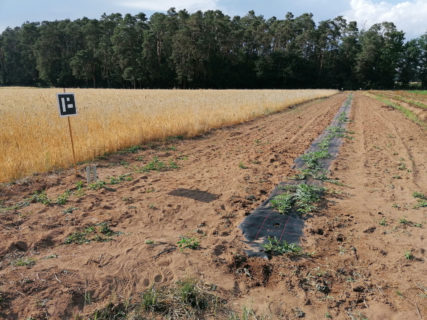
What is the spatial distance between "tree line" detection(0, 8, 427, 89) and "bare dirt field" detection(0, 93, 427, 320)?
53.6m

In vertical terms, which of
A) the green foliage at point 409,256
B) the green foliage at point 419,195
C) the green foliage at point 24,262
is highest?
the green foliage at point 419,195

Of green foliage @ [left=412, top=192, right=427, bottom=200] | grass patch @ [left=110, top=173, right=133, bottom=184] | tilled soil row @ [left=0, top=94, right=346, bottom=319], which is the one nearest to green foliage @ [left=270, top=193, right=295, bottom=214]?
tilled soil row @ [left=0, top=94, right=346, bottom=319]

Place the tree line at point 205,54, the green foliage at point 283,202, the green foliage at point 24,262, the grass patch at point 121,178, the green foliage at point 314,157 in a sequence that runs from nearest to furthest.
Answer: the green foliage at point 24,262 → the green foliage at point 283,202 → the grass patch at point 121,178 → the green foliage at point 314,157 → the tree line at point 205,54

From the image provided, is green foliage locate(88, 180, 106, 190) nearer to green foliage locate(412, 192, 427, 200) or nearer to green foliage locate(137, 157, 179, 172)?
green foliage locate(137, 157, 179, 172)

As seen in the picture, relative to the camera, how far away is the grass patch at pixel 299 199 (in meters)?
A: 4.48

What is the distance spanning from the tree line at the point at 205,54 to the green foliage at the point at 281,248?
5598cm

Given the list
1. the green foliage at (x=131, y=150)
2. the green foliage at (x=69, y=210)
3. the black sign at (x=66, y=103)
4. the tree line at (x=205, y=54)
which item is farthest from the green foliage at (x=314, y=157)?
the tree line at (x=205, y=54)

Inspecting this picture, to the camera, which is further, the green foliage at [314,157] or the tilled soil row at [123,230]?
the green foliage at [314,157]

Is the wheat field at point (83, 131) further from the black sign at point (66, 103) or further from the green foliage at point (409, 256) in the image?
the green foliage at point (409, 256)

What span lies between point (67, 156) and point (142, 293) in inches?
207

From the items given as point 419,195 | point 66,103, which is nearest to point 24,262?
point 66,103

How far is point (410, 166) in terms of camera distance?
6.90 m

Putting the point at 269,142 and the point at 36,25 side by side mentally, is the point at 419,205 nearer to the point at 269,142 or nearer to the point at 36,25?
the point at 269,142

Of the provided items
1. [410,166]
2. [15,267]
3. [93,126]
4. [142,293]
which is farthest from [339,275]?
[93,126]
